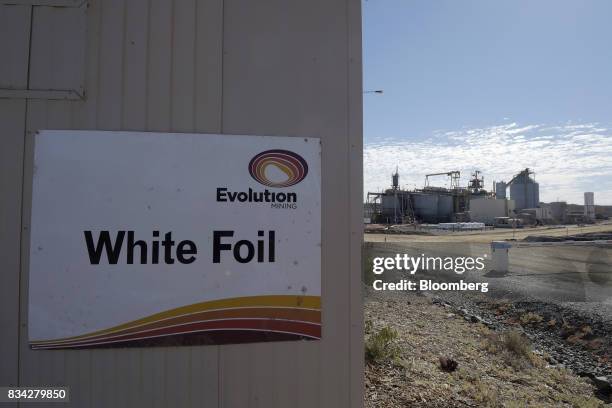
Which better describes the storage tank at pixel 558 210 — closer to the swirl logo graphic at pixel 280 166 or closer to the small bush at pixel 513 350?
the small bush at pixel 513 350

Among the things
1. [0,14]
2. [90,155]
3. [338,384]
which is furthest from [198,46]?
[338,384]

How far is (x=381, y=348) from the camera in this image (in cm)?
539

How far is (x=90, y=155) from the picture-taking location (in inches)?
100

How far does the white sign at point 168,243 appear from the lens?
8.23ft

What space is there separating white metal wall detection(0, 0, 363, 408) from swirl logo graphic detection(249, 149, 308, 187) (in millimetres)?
156

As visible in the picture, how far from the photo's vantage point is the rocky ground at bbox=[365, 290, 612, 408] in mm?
4504

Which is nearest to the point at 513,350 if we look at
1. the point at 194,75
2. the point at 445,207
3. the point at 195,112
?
the point at 195,112

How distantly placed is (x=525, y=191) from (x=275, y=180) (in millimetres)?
67226

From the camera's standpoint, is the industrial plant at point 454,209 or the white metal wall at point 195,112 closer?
the white metal wall at point 195,112

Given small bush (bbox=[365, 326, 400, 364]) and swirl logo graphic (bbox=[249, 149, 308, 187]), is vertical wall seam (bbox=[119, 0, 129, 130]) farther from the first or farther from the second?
small bush (bbox=[365, 326, 400, 364])

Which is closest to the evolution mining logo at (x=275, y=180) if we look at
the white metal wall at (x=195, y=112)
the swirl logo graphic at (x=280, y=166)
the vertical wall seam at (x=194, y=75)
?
the swirl logo graphic at (x=280, y=166)

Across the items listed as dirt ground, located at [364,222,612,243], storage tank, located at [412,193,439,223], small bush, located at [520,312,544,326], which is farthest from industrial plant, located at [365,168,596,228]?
small bush, located at [520,312,544,326]

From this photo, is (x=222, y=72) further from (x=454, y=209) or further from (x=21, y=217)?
(x=454, y=209)

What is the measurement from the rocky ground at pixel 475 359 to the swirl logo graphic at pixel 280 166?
9.21 ft
